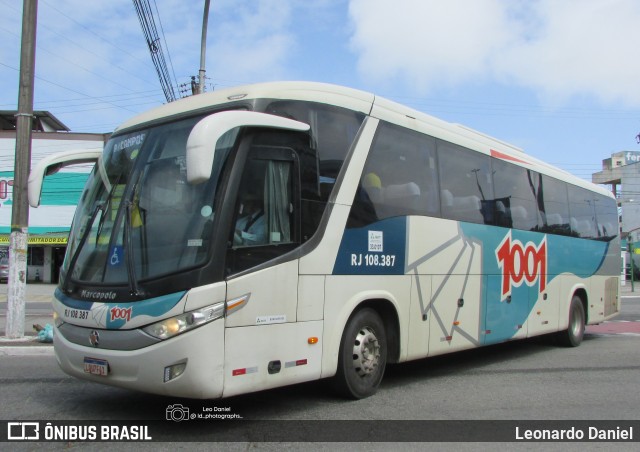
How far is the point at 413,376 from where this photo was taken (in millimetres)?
8180

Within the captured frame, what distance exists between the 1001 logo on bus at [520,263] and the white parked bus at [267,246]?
104cm

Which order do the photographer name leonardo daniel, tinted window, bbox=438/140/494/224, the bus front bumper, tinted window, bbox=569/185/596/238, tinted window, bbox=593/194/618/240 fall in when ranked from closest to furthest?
the bus front bumper < the photographer name leonardo daniel < tinted window, bbox=438/140/494/224 < tinted window, bbox=569/185/596/238 < tinted window, bbox=593/194/618/240

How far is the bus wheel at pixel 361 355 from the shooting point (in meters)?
6.23

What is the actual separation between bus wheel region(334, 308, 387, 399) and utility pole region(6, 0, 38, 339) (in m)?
7.06

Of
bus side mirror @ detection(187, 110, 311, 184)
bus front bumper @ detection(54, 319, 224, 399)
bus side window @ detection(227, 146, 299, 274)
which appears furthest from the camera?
bus side window @ detection(227, 146, 299, 274)

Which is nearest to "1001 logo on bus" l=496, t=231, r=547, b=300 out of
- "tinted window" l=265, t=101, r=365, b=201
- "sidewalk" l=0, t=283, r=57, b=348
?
"tinted window" l=265, t=101, r=365, b=201

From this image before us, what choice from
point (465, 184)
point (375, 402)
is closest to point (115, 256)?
point (375, 402)

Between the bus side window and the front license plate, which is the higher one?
the bus side window

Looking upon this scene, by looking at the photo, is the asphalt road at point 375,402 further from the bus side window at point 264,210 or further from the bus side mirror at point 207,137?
the bus side mirror at point 207,137

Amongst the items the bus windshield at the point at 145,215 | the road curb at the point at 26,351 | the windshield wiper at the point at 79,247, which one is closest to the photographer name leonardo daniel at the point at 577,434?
the bus windshield at the point at 145,215

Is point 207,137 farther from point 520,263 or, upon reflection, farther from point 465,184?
point 520,263

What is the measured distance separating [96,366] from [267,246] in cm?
188

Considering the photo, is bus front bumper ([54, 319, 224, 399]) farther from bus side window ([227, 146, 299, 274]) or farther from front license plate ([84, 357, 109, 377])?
bus side window ([227, 146, 299, 274])

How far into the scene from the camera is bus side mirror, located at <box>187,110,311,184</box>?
4.51m
